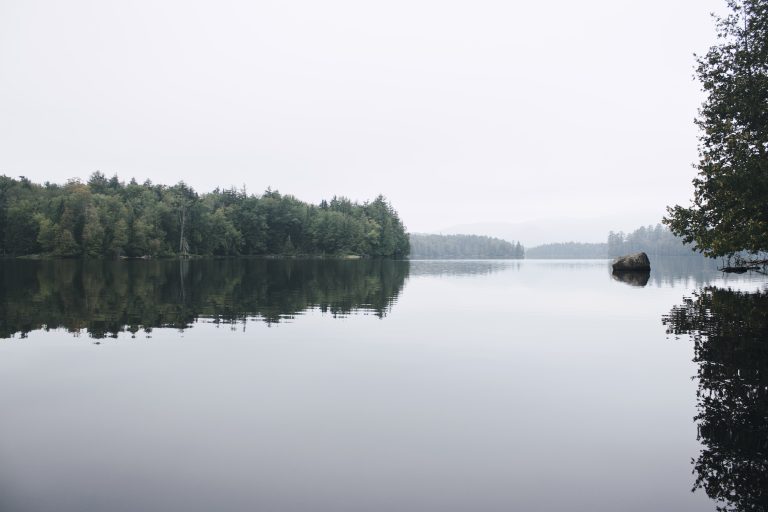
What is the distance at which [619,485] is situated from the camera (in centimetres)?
744

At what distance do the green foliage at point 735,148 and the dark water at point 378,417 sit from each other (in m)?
7.31

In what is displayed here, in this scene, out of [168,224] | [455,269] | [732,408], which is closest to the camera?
[732,408]

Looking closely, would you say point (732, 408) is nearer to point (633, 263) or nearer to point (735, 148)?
point (735, 148)

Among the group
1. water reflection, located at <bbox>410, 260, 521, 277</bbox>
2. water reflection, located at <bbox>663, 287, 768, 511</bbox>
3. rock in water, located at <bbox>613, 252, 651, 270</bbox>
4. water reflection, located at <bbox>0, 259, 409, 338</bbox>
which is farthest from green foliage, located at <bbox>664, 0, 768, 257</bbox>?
rock in water, located at <bbox>613, 252, 651, 270</bbox>

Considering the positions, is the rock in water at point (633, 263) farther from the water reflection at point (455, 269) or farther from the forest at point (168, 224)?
the forest at point (168, 224)

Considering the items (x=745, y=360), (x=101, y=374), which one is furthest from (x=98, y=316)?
(x=745, y=360)

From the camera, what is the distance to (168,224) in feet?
487

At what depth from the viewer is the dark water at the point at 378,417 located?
7.16m

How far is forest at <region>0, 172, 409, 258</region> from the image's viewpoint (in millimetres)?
128875

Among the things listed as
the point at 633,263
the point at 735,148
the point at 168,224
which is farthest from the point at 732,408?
the point at 168,224

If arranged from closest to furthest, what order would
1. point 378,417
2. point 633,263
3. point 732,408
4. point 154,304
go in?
point 378,417 → point 732,408 → point 154,304 → point 633,263

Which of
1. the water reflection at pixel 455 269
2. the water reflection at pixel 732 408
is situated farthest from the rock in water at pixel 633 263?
the water reflection at pixel 732 408

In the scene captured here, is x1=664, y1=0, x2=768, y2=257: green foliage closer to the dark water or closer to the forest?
the dark water

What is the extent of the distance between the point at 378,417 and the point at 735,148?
30.2m
